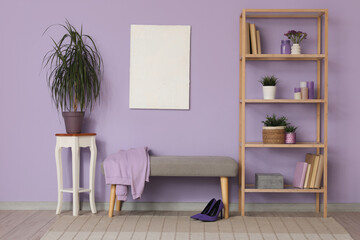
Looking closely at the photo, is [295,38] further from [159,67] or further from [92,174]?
[92,174]

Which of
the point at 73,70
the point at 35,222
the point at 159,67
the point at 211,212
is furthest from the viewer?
the point at 159,67

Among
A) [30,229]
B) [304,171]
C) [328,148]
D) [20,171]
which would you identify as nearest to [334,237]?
[304,171]

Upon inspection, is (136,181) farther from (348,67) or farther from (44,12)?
(348,67)

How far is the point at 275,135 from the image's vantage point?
167 inches

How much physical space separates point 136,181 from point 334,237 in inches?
67.8

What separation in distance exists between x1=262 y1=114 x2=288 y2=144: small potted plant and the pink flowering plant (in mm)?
745

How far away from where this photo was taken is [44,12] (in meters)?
4.55

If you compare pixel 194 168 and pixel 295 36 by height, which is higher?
pixel 295 36

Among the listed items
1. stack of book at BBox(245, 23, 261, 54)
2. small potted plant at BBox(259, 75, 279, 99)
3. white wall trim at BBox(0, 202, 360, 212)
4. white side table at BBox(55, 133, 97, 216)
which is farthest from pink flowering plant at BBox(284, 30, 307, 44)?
white side table at BBox(55, 133, 97, 216)

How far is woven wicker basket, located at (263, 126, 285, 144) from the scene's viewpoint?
4.23m

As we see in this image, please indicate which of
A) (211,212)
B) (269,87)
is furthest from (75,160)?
(269,87)

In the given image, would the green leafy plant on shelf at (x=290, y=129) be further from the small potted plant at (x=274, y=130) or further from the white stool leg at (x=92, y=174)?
the white stool leg at (x=92, y=174)

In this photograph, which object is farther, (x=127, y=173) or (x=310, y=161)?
(x=310, y=161)

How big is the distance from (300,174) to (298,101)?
0.69 meters
